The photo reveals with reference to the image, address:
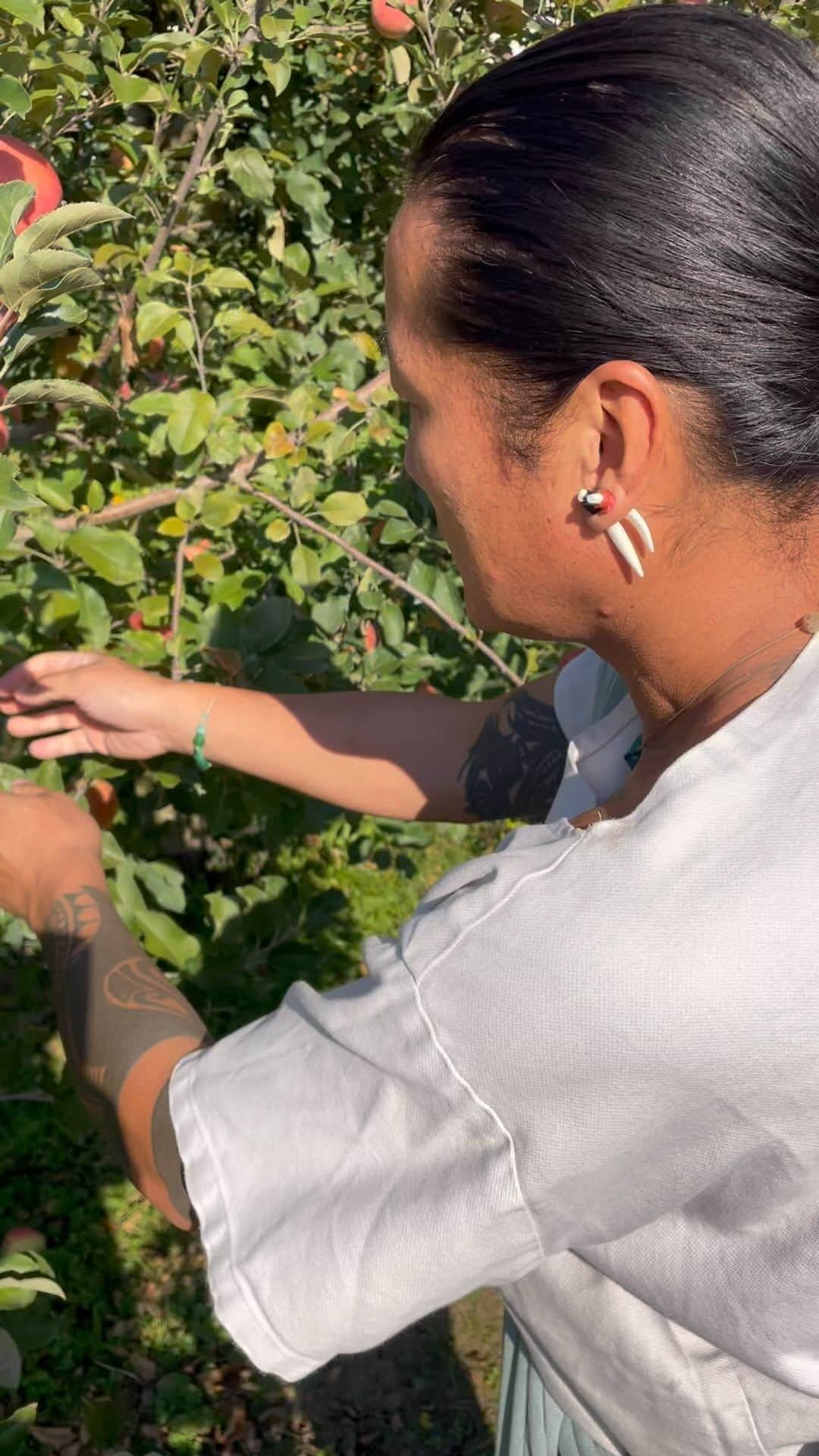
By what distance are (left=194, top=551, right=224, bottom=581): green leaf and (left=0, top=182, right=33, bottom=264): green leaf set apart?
0.77 metres

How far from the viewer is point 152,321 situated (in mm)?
1738

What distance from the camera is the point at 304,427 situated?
197 centimetres

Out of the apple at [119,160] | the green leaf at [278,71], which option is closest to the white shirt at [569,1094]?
the green leaf at [278,71]

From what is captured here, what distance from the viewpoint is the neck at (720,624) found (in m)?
0.90

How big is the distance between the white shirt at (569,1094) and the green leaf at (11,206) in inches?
21.6

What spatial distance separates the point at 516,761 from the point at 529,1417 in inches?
25.4

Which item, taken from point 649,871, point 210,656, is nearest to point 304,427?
point 210,656

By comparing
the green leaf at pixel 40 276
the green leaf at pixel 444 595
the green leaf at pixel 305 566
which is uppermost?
the green leaf at pixel 40 276

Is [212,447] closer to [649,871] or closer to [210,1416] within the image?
[649,871]

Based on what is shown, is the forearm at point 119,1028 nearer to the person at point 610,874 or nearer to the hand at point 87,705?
the person at point 610,874

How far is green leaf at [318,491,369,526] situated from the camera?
1774 millimetres

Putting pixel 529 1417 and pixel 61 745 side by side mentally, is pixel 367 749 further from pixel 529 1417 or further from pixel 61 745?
pixel 529 1417

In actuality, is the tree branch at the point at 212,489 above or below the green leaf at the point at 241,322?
below

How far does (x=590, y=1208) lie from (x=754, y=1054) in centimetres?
16
